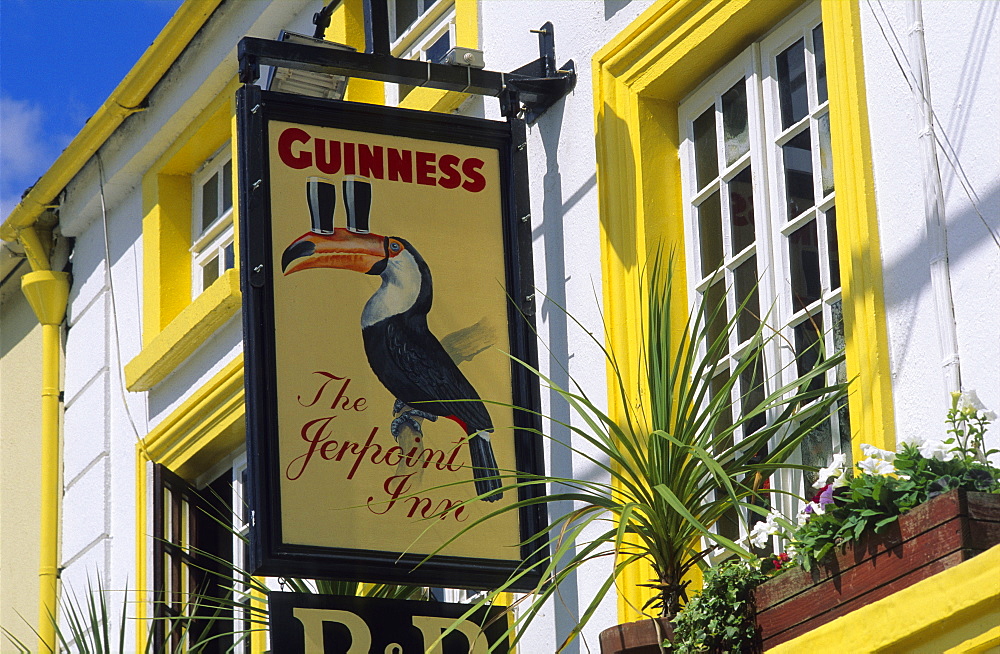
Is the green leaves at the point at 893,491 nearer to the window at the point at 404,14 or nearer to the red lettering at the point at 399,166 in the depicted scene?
the red lettering at the point at 399,166

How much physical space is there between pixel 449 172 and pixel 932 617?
2802 millimetres

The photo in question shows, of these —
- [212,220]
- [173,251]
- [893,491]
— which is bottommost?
[893,491]

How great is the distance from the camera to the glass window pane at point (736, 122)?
6344 mm

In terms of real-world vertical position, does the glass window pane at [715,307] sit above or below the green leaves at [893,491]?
above

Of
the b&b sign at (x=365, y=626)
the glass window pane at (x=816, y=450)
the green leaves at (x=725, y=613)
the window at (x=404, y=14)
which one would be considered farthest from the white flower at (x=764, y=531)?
the window at (x=404, y=14)

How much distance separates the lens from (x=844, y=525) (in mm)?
4402

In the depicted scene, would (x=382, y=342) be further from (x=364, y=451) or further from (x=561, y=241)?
(x=561, y=241)

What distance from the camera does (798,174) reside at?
5.99 meters

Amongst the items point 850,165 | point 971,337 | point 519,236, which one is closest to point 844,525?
point 971,337

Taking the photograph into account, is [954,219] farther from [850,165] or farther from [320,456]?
[320,456]

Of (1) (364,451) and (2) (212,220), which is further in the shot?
(2) (212,220)

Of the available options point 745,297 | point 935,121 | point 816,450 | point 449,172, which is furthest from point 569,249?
point 935,121

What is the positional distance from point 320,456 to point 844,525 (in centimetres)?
199

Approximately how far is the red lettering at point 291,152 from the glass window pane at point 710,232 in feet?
4.79
